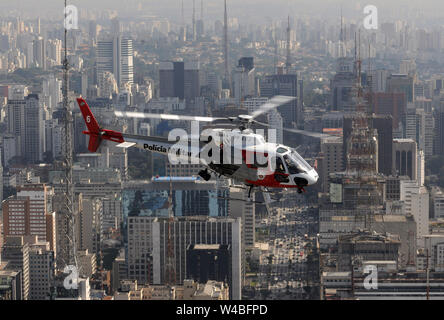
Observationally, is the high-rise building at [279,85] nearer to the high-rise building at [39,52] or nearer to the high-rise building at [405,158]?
the high-rise building at [39,52]

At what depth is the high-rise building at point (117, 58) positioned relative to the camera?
24.9m

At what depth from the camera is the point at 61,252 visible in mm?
11102

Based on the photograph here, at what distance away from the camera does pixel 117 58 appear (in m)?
25.4

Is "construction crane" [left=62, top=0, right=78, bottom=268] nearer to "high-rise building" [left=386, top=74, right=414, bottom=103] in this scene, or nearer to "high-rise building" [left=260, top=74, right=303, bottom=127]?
"high-rise building" [left=260, top=74, right=303, bottom=127]

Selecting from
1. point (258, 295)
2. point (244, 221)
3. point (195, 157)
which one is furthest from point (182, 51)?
point (195, 157)

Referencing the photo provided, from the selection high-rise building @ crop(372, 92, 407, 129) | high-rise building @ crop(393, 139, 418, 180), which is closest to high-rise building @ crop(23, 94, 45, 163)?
high-rise building @ crop(393, 139, 418, 180)

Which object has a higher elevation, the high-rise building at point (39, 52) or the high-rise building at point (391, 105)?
the high-rise building at point (39, 52)

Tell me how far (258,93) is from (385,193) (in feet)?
30.7

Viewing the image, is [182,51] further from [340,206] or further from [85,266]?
[85,266]

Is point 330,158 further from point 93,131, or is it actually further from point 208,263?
point 93,131

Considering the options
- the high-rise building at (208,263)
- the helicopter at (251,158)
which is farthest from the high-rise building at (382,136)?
the helicopter at (251,158)

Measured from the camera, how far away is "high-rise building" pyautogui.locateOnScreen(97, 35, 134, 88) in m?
24.9

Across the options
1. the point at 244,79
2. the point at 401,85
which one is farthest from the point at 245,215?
the point at 401,85

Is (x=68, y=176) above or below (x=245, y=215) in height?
above
